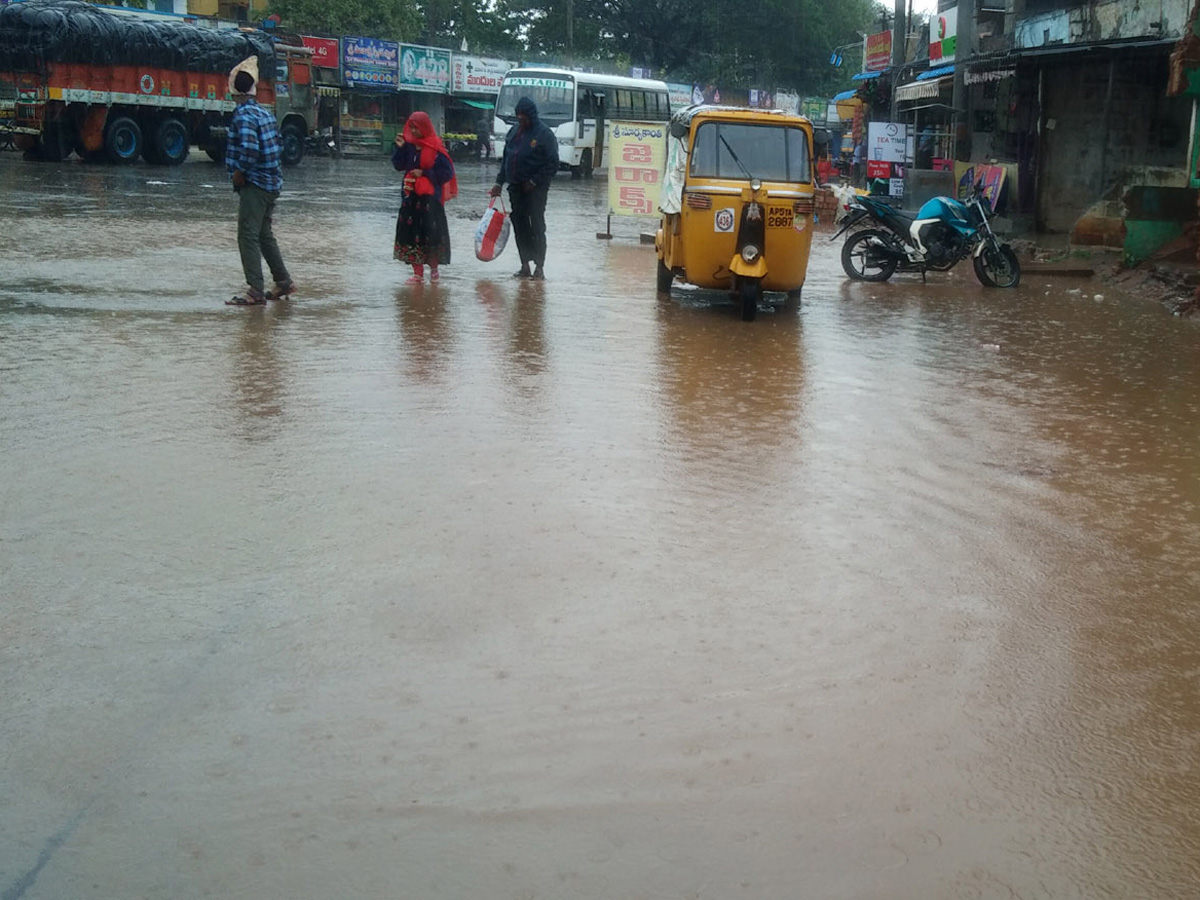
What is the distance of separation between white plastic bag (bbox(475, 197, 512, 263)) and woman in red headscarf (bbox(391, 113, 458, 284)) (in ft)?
2.26

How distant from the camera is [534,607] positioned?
4.43 m

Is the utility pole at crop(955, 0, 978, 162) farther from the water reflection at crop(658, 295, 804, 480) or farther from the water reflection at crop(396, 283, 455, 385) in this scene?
the water reflection at crop(396, 283, 455, 385)

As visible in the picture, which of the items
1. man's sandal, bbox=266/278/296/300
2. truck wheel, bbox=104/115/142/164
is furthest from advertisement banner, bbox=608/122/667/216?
truck wheel, bbox=104/115/142/164

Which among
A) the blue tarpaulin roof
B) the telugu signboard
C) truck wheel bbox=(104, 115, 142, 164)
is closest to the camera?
the blue tarpaulin roof

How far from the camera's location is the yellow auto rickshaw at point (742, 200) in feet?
36.9

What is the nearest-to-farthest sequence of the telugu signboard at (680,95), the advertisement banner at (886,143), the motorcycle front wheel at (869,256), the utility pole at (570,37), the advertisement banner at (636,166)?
the motorcycle front wheel at (869,256), the advertisement banner at (636,166), the advertisement banner at (886,143), the telugu signboard at (680,95), the utility pole at (570,37)

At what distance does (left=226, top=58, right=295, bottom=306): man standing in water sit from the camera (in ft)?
33.2

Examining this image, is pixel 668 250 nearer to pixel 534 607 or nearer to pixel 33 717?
pixel 534 607

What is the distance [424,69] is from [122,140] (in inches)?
823

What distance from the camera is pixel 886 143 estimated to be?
26.0m

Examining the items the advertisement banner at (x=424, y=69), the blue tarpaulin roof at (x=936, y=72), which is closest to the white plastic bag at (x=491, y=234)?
the blue tarpaulin roof at (x=936, y=72)

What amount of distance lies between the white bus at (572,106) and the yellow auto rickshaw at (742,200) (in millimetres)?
26134

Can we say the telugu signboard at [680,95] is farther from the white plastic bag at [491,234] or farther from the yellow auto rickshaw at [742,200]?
the yellow auto rickshaw at [742,200]

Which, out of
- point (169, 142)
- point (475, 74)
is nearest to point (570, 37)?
point (475, 74)
